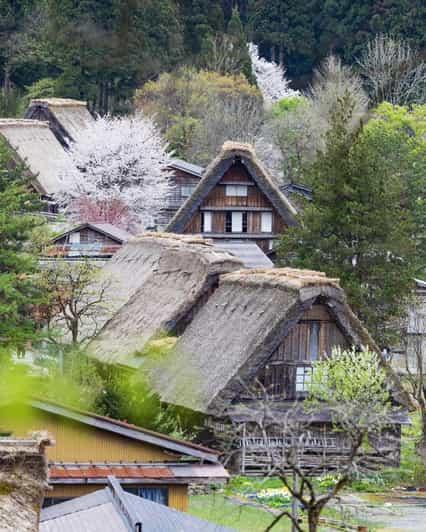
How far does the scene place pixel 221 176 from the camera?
161ft

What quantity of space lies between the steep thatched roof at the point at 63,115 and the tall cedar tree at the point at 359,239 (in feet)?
77.6

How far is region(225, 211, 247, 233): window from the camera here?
5097 centimetres

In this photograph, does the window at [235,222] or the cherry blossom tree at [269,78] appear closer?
the window at [235,222]

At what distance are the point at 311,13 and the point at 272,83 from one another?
14.7 ft

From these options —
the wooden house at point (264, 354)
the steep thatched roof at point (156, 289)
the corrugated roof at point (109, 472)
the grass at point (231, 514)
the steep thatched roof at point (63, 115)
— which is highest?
the steep thatched roof at point (63, 115)

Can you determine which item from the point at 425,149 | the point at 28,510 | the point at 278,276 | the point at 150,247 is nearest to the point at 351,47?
the point at 425,149

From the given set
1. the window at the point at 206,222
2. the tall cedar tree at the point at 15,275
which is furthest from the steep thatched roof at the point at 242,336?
the window at the point at 206,222

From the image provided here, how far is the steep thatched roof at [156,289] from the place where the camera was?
117 feet

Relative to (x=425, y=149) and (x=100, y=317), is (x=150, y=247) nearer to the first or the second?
(x=100, y=317)

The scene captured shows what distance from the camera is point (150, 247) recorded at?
41219 mm

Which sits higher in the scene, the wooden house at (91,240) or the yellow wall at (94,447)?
the wooden house at (91,240)

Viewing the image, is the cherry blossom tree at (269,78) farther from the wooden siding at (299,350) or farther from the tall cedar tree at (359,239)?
the wooden siding at (299,350)

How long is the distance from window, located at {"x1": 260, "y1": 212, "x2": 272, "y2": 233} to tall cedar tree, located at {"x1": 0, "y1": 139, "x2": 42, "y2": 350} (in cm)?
1271

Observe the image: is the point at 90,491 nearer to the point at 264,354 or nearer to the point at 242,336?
the point at 264,354
